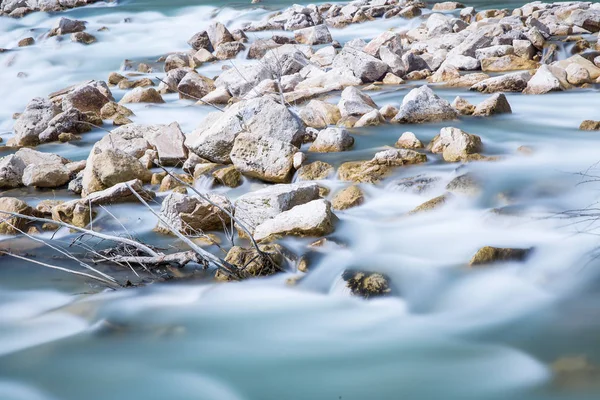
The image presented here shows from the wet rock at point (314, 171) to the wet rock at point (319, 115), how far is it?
145 cm

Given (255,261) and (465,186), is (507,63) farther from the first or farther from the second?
(255,261)

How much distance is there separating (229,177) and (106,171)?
0.99m

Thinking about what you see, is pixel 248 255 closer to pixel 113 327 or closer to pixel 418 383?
pixel 113 327

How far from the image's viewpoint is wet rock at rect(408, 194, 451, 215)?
454cm

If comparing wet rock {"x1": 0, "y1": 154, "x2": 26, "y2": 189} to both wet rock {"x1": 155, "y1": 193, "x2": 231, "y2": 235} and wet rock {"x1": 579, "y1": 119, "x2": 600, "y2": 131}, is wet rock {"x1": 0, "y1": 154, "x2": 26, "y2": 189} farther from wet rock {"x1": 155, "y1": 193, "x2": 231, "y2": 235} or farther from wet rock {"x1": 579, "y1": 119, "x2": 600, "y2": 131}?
wet rock {"x1": 579, "y1": 119, "x2": 600, "y2": 131}

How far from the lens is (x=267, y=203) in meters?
4.33

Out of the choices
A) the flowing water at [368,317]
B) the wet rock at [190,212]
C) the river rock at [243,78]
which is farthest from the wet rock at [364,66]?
the wet rock at [190,212]

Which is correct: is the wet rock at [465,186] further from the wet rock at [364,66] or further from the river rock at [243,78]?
the wet rock at [364,66]

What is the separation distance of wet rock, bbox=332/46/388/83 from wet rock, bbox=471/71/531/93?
5.10 feet

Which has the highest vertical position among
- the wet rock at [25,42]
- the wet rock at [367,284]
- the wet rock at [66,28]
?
the wet rock at [367,284]

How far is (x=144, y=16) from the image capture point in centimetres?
1870

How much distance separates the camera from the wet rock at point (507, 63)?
9.23m

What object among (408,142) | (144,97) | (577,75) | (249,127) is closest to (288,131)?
(249,127)

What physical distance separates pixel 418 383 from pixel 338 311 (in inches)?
27.6
